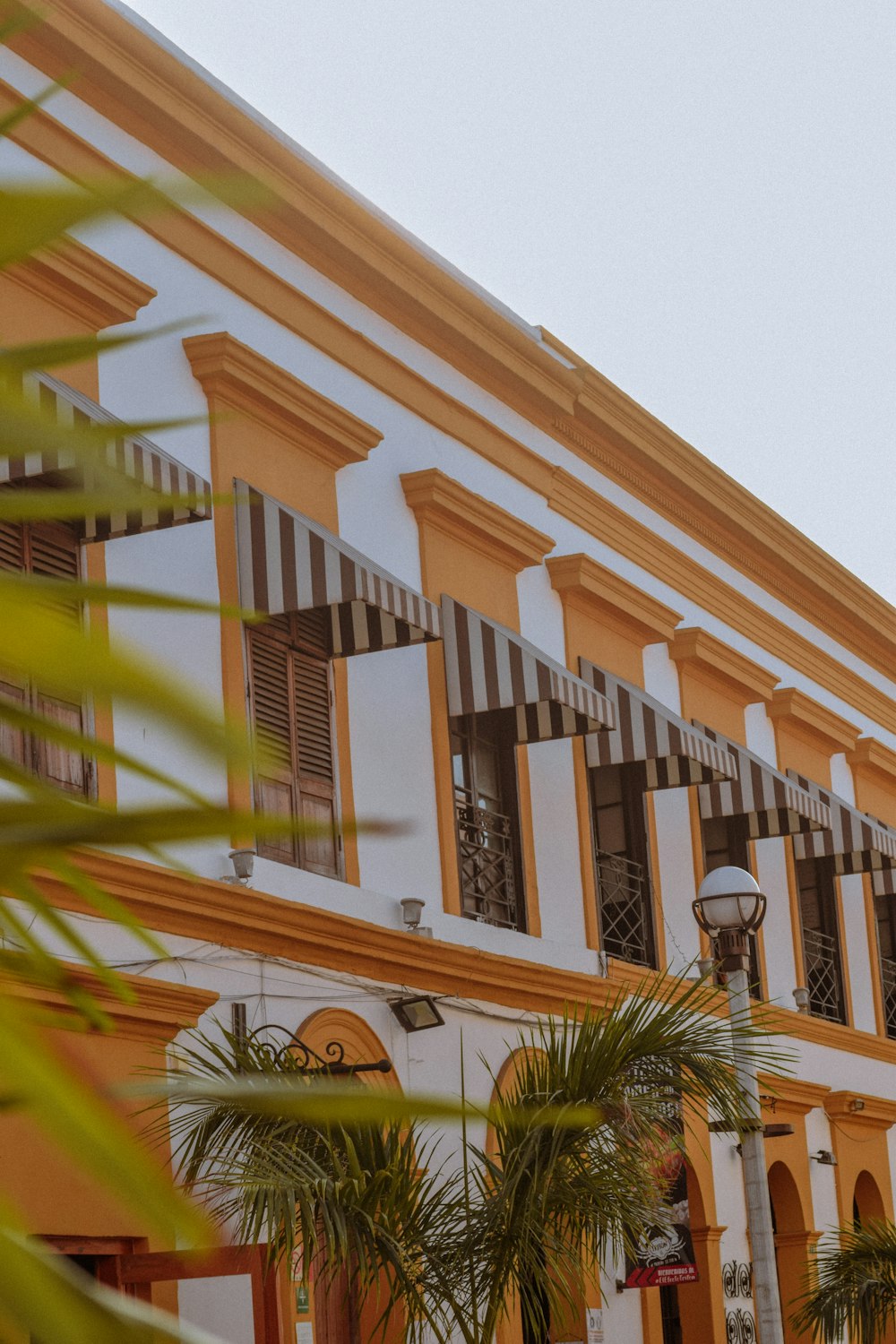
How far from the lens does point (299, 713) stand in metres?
11.0

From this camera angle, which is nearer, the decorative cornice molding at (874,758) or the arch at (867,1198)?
the arch at (867,1198)

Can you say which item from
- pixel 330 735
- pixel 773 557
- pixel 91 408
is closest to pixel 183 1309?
pixel 330 735

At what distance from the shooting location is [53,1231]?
8367 mm

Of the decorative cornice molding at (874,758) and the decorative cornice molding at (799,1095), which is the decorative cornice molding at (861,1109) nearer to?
the decorative cornice molding at (799,1095)

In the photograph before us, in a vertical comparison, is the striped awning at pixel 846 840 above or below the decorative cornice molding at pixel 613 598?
below

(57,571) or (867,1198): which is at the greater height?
(57,571)

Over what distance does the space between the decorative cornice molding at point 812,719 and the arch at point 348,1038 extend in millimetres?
7991

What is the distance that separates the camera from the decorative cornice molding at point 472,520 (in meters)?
12.4

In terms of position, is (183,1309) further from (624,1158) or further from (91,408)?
(91,408)

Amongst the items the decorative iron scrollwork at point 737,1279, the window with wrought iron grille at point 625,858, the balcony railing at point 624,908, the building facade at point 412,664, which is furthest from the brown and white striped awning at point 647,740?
the decorative iron scrollwork at point 737,1279

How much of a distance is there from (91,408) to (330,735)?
9.14 feet

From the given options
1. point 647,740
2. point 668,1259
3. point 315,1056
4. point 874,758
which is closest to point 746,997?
point 315,1056

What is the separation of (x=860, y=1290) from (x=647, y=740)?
13.1ft

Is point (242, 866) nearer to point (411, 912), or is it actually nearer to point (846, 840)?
point (411, 912)
